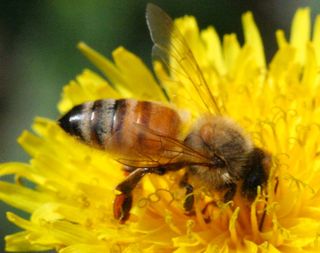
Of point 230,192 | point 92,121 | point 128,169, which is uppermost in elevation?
point 92,121

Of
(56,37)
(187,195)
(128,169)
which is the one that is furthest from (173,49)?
(56,37)

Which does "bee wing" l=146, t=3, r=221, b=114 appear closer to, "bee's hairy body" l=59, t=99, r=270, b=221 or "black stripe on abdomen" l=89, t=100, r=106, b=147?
"bee's hairy body" l=59, t=99, r=270, b=221

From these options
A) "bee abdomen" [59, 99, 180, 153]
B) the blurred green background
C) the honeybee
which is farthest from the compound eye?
the blurred green background

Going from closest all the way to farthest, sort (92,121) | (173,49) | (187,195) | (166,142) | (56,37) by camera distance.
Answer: (166,142) → (92,121) → (187,195) → (173,49) → (56,37)

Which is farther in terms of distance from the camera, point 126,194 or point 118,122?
point 126,194

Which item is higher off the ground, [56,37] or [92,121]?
[56,37]

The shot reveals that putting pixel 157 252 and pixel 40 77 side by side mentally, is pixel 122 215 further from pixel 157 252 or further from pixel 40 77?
pixel 40 77

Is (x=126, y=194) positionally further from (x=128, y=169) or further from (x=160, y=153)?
(x=160, y=153)

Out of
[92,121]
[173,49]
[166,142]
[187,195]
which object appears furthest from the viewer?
[173,49]
